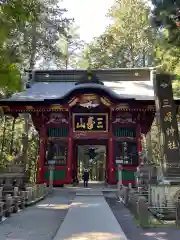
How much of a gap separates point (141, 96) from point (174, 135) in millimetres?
7397

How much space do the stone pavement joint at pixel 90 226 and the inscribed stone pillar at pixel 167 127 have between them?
112 inches

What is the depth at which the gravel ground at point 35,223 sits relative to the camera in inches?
247

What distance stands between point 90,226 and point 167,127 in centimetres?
607

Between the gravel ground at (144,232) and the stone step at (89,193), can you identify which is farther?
the stone step at (89,193)

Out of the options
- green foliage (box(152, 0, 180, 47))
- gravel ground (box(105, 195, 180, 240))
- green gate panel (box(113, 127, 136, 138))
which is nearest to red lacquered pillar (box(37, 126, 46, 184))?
green gate panel (box(113, 127, 136, 138))

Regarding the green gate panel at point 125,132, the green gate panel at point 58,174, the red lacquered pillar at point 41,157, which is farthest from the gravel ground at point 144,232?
the green gate panel at point 125,132

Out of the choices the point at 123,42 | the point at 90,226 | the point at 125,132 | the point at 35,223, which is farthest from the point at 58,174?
the point at 123,42

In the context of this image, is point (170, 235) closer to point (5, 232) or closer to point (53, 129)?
point (5, 232)

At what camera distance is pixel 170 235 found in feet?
21.1

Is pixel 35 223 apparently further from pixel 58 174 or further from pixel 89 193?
pixel 58 174

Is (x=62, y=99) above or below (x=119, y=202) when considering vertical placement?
above

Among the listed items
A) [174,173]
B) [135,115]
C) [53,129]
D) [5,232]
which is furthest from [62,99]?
[5,232]

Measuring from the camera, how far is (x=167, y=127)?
11.4 metres

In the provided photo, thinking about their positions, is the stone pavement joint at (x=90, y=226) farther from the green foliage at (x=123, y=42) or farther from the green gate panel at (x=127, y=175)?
the green foliage at (x=123, y=42)
